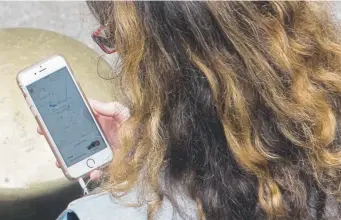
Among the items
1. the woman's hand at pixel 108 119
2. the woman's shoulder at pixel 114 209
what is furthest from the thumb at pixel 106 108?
the woman's shoulder at pixel 114 209

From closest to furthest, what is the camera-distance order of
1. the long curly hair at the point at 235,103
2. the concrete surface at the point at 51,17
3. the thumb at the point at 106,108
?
the long curly hair at the point at 235,103
the thumb at the point at 106,108
the concrete surface at the point at 51,17

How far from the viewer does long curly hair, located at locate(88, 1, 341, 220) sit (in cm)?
78

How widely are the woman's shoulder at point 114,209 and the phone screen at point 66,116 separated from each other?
1.15ft

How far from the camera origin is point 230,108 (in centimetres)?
80

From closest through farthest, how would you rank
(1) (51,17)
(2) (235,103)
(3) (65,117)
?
(2) (235,103) → (3) (65,117) → (1) (51,17)

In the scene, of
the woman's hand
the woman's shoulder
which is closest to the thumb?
the woman's hand

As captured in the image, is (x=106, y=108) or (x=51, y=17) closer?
(x=106, y=108)

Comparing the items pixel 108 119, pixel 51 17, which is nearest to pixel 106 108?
pixel 108 119

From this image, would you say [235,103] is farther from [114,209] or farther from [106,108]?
[106,108]

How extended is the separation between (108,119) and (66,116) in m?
0.10

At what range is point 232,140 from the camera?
2.64 ft

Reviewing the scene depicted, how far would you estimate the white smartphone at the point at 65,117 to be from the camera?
4.09 ft

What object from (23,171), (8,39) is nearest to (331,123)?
(23,171)

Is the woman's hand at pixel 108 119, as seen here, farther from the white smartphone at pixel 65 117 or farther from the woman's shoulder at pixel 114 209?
the woman's shoulder at pixel 114 209
